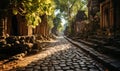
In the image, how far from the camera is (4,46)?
32.9ft

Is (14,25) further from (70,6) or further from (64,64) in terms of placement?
(70,6)

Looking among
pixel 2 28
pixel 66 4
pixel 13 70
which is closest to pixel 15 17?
pixel 2 28

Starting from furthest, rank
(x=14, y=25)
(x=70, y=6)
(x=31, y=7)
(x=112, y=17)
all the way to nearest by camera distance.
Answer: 1. (x=70, y=6)
2. (x=14, y=25)
3. (x=112, y=17)
4. (x=31, y=7)

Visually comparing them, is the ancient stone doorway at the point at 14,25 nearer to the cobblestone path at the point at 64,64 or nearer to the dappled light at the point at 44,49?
the dappled light at the point at 44,49

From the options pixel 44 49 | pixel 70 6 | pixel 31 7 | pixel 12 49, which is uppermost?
pixel 70 6

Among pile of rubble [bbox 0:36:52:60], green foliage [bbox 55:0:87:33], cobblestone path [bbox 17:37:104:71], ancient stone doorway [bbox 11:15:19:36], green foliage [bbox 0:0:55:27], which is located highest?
green foliage [bbox 55:0:87:33]

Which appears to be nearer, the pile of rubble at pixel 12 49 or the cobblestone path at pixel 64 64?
the cobblestone path at pixel 64 64

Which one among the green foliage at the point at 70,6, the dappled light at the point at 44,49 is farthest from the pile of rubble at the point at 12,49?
the green foliage at the point at 70,6

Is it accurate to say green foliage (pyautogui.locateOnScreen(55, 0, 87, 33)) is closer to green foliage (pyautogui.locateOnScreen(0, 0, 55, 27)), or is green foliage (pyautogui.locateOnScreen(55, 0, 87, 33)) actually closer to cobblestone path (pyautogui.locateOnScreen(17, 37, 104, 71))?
green foliage (pyautogui.locateOnScreen(0, 0, 55, 27))

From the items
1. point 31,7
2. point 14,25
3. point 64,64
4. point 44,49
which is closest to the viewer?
point 64,64

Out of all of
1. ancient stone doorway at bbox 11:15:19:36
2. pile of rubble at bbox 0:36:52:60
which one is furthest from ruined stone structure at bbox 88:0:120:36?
ancient stone doorway at bbox 11:15:19:36

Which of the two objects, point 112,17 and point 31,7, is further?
point 112,17

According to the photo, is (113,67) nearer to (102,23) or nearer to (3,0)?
(3,0)

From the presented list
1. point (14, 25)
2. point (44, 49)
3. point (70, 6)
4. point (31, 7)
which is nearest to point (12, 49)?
point (31, 7)
